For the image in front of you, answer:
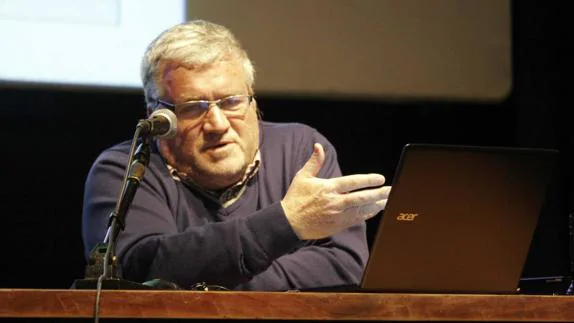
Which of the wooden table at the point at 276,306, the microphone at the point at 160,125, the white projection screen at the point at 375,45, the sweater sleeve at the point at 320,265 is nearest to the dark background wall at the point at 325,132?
the white projection screen at the point at 375,45

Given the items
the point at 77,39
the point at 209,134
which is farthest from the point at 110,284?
the point at 77,39

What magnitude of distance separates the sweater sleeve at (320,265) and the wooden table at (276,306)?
79 centimetres

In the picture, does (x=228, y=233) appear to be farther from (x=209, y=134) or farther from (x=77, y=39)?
(x=77, y=39)

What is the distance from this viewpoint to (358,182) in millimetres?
1696

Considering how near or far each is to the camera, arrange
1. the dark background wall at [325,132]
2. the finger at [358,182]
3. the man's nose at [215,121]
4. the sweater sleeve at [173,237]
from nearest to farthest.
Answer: the finger at [358,182]
the sweater sleeve at [173,237]
the man's nose at [215,121]
the dark background wall at [325,132]

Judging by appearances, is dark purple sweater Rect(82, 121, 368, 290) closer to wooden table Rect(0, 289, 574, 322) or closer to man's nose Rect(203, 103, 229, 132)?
man's nose Rect(203, 103, 229, 132)

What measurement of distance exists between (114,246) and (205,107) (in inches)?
31.3

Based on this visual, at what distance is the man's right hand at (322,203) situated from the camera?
5.79 feet

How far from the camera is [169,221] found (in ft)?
7.27

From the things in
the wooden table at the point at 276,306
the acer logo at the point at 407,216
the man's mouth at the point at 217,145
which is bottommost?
the man's mouth at the point at 217,145

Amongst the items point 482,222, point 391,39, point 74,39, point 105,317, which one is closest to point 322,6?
point 391,39

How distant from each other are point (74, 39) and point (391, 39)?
1.09 m

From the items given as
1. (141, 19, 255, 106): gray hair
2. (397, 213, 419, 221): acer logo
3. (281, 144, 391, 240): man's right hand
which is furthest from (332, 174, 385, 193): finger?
(141, 19, 255, 106): gray hair

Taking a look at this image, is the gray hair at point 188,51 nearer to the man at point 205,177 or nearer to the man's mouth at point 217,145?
the man at point 205,177
